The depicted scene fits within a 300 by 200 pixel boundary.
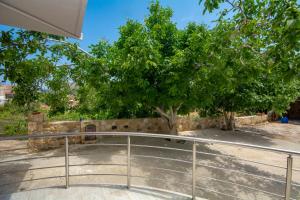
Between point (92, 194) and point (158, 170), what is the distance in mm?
2773

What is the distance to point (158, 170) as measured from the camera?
574 centimetres

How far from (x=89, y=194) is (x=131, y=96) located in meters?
4.27

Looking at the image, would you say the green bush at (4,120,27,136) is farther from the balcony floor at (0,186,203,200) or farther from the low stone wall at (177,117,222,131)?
the low stone wall at (177,117,222,131)

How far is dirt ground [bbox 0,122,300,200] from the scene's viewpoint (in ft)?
14.2

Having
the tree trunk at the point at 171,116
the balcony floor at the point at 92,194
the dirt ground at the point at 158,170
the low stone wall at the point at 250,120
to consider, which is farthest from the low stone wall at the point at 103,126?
the balcony floor at the point at 92,194

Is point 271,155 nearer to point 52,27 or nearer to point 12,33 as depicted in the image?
point 52,27

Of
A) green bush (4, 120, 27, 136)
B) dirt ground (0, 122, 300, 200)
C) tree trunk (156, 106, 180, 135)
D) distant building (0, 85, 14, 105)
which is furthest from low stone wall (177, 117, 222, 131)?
distant building (0, 85, 14, 105)

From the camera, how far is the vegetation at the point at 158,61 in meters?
4.09

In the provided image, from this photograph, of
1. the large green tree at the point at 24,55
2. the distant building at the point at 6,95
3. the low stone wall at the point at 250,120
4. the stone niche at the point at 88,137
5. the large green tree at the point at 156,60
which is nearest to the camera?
the large green tree at the point at 24,55

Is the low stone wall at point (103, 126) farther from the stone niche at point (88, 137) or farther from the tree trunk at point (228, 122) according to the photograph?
the tree trunk at point (228, 122)

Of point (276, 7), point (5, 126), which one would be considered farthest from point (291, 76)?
point (5, 126)

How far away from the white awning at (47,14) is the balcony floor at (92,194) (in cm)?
239

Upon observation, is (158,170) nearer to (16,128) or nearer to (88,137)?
(88,137)

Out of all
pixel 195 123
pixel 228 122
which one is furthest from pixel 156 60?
pixel 228 122
